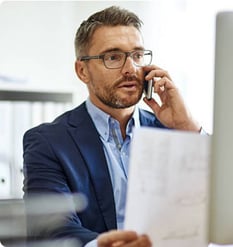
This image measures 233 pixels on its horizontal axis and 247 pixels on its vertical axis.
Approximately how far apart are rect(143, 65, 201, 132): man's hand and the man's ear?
11cm

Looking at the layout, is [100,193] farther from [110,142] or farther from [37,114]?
[37,114]

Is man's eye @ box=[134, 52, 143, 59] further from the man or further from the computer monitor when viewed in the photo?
the computer monitor

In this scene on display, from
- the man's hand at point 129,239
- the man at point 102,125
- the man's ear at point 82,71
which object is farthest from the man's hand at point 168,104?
the man's hand at point 129,239

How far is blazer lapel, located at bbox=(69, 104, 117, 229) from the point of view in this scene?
2.29 feet

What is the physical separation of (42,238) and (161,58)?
0.42 m

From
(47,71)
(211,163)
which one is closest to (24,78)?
(47,71)

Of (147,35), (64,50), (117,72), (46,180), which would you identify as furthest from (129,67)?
(64,50)

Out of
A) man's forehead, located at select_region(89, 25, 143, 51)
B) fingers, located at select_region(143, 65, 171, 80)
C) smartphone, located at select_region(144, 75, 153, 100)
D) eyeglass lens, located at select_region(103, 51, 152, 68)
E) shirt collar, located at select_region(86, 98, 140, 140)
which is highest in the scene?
man's forehead, located at select_region(89, 25, 143, 51)

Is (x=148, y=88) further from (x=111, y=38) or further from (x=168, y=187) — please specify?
(x=168, y=187)

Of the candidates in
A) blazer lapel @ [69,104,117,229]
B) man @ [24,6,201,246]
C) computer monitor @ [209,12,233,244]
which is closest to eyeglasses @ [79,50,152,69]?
man @ [24,6,201,246]

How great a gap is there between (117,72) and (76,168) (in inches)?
7.1

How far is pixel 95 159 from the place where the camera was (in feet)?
2.39

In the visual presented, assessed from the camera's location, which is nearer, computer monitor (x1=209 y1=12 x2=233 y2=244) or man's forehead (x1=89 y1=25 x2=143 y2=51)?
computer monitor (x1=209 y1=12 x2=233 y2=244)

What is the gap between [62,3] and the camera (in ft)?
3.19
